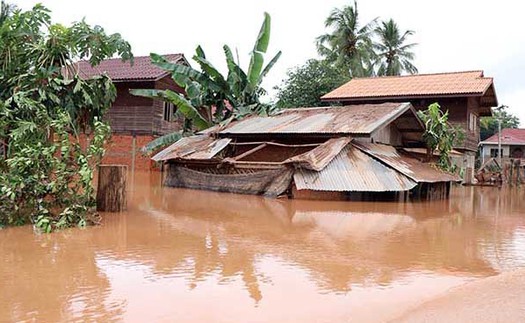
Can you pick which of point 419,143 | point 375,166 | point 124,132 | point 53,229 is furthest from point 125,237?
point 124,132

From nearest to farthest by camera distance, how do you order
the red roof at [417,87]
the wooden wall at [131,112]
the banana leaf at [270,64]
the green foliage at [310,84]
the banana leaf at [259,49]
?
the banana leaf at [259,49], the banana leaf at [270,64], the red roof at [417,87], the wooden wall at [131,112], the green foliage at [310,84]

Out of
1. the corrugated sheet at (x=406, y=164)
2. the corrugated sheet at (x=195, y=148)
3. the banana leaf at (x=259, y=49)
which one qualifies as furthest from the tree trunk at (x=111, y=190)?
the banana leaf at (x=259, y=49)

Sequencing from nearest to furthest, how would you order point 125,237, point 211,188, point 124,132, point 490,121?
point 125,237
point 211,188
point 124,132
point 490,121

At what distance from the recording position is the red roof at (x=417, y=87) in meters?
25.4

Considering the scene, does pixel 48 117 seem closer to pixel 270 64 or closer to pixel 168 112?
pixel 270 64

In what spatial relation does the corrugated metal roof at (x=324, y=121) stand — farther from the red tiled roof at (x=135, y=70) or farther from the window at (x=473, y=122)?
the window at (x=473, y=122)

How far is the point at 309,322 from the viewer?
449 cm

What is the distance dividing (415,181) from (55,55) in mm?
Result: 10479

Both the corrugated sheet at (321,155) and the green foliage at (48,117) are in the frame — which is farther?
the corrugated sheet at (321,155)

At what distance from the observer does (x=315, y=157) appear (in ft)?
51.2

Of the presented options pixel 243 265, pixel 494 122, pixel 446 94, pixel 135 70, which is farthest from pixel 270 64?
pixel 494 122

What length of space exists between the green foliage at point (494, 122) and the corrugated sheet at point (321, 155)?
32712mm

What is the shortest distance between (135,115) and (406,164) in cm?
1471

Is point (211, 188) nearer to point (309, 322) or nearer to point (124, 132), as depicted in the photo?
point (124, 132)
